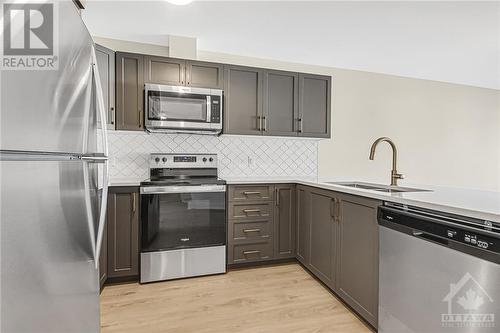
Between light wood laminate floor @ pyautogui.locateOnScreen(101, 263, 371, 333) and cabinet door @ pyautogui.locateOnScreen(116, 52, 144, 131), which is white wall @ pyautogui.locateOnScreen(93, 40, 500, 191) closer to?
cabinet door @ pyautogui.locateOnScreen(116, 52, 144, 131)

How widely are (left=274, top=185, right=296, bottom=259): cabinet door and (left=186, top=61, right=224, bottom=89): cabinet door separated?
133 centimetres

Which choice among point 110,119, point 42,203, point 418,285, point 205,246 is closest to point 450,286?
point 418,285

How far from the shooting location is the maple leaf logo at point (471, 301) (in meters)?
1.12

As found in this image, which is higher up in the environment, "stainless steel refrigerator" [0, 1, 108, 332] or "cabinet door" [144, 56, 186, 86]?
"cabinet door" [144, 56, 186, 86]

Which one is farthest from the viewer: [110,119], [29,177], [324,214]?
[110,119]

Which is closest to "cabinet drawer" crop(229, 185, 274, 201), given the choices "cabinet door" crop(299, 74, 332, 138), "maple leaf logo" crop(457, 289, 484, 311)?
"cabinet door" crop(299, 74, 332, 138)

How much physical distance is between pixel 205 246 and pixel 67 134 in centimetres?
194

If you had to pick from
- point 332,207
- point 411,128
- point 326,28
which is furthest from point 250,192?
point 411,128

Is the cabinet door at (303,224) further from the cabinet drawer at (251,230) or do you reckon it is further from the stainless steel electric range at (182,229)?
the stainless steel electric range at (182,229)

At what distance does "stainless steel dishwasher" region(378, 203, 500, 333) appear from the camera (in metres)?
1.10

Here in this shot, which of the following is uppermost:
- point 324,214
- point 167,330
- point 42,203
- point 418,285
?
point 42,203

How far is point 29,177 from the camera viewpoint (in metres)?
0.74

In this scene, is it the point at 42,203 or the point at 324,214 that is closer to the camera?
the point at 42,203

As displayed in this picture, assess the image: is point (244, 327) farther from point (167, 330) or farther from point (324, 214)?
point (324, 214)
